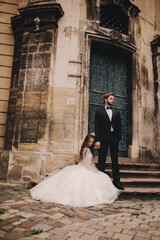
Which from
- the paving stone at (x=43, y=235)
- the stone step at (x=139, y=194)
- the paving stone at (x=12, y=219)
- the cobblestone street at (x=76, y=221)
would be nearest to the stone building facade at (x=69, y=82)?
the stone step at (x=139, y=194)

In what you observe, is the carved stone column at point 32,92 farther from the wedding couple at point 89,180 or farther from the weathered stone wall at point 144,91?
Answer: the weathered stone wall at point 144,91

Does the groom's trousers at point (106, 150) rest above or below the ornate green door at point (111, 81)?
below

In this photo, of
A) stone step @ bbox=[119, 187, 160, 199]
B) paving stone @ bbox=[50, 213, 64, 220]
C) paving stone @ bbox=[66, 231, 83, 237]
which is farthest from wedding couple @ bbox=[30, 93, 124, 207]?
paving stone @ bbox=[66, 231, 83, 237]

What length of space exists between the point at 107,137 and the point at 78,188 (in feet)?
4.48

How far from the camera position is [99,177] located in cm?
388

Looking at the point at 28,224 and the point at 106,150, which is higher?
the point at 106,150

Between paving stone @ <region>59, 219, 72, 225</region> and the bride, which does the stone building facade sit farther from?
paving stone @ <region>59, 219, 72, 225</region>

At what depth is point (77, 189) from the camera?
3516mm

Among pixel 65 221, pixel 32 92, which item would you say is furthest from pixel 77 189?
pixel 32 92

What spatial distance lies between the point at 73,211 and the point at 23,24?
5625 mm

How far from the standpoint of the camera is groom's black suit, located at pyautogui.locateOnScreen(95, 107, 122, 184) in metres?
4.35

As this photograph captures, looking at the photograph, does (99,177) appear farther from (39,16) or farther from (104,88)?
(39,16)

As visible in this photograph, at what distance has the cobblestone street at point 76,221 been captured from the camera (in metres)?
2.20

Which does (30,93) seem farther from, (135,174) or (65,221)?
(65,221)
